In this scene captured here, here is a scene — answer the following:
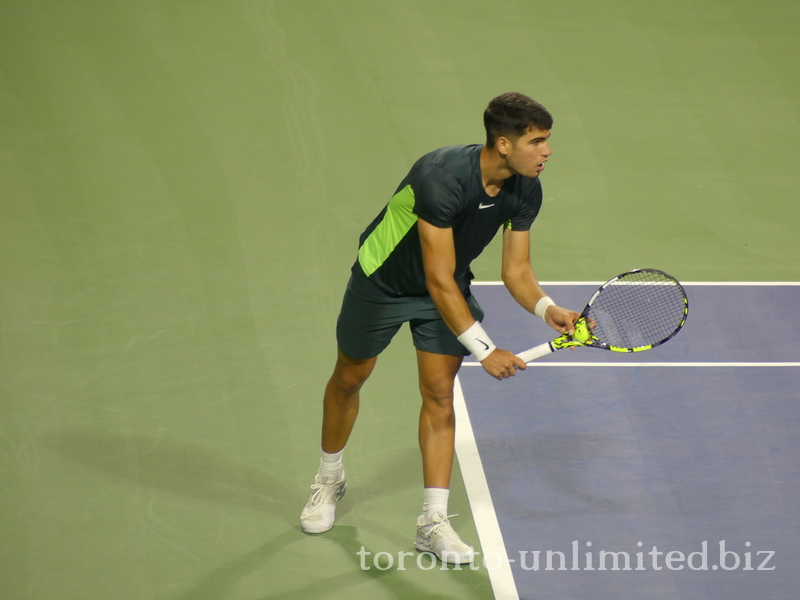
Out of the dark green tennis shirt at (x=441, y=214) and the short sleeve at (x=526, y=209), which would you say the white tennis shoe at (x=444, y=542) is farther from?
the short sleeve at (x=526, y=209)

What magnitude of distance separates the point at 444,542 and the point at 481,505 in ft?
→ 1.62

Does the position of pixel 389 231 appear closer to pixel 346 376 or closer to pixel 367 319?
pixel 367 319

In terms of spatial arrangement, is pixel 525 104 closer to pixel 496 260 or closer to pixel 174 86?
pixel 496 260

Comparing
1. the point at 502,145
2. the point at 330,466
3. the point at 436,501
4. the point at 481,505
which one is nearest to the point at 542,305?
the point at 502,145

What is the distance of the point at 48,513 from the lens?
4852mm

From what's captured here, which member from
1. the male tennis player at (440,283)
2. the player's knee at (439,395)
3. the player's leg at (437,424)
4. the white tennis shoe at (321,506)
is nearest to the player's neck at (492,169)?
the male tennis player at (440,283)

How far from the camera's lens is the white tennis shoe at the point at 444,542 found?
4.61m

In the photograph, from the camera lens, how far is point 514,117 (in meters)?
4.06

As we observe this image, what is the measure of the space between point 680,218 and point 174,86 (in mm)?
4765

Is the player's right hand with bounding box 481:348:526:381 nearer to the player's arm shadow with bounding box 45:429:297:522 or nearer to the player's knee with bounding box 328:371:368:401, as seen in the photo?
the player's knee with bounding box 328:371:368:401

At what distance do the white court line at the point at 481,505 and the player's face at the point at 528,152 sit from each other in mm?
1840

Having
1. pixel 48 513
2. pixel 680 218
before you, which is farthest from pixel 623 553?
pixel 680 218

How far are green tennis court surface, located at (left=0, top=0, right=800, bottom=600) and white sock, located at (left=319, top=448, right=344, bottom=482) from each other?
235 mm

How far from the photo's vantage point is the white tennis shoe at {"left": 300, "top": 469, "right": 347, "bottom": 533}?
4.83 meters
